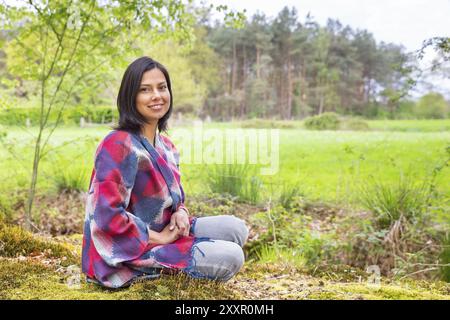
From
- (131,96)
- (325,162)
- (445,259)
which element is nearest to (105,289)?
(131,96)

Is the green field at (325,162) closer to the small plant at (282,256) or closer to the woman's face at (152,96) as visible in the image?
the small plant at (282,256)

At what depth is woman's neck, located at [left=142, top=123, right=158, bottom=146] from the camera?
1932 mm

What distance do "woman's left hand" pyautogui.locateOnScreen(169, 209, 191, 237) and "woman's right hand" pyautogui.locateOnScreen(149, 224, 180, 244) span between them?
0.02 meters

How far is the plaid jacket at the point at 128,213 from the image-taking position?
1701 millimetres

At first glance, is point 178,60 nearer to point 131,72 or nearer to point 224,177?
point 224,177

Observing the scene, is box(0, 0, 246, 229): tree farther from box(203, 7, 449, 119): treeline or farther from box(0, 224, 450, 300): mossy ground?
box(203, 7, 449, 119): treeline

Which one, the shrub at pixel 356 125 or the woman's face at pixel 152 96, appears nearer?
the woman's face at pixel 152 96

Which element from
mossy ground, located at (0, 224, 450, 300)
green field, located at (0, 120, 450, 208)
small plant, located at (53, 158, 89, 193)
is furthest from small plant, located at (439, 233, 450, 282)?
small plant, located at (53, 158, 89, 193)

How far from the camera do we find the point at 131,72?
186 centimetres

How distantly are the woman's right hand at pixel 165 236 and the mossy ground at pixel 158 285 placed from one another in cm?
15

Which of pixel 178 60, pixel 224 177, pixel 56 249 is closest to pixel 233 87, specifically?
pixel 178 60

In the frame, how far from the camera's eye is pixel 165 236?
1866 millimetres

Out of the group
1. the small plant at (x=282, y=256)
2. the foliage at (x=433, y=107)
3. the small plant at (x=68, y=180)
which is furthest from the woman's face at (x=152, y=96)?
the foliage at (x=433, y=107)

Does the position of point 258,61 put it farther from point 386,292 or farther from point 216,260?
point 216,260
